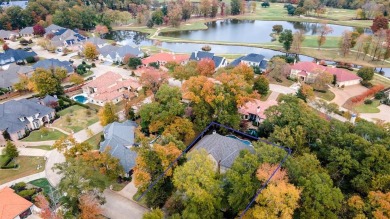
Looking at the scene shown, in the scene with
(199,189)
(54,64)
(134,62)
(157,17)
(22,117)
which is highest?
(157,17)

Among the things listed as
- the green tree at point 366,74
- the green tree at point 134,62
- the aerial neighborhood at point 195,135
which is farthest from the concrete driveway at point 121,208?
the green tree at point 366,74

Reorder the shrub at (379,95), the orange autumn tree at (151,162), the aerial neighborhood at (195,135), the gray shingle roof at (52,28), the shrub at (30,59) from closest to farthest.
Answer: the aerial neighborhood at (195,135) < the orange autumn tree at (151,162) < the shrub at (379,95) < the shrub at (30,59) < the gray shingle roof at (52,28)

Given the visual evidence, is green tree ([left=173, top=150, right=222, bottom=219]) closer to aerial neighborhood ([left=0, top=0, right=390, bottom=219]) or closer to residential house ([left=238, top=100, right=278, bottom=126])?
aerial neighborhood ([left=0, top=0, right=390, bottom=219])

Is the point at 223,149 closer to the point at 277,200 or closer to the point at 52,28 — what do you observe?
the point at 277,200

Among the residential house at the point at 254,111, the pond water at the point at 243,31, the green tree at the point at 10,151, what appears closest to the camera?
the green tree at the point at 10,151

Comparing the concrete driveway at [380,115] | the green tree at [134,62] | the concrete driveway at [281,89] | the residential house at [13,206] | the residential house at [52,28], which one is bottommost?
the concrete driveway at [380,115]

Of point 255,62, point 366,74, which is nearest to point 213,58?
point 255,62

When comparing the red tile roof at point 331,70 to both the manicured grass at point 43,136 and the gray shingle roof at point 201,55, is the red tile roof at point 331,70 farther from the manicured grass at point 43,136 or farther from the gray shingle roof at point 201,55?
the manicured grass at point 43,136
